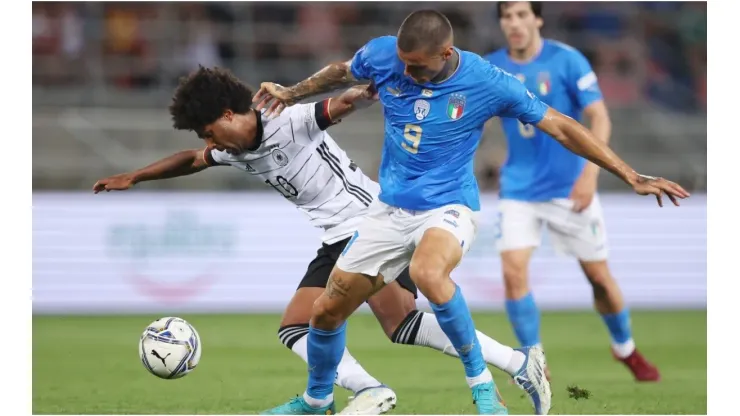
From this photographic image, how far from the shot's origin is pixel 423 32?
531 cm

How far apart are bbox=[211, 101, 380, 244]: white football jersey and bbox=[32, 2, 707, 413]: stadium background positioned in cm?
374

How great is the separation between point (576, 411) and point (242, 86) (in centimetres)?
271

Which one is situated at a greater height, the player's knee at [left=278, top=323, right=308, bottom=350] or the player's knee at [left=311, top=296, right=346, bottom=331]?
the player's knee at [left=311, top=296, right=346, bottom=331]

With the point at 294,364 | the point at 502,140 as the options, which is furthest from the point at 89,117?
the point at 294,364

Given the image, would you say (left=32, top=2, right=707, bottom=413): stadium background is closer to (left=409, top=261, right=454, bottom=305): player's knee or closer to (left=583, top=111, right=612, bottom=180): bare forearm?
(left=583, top=111, right=612, bottom=180): bare forearm

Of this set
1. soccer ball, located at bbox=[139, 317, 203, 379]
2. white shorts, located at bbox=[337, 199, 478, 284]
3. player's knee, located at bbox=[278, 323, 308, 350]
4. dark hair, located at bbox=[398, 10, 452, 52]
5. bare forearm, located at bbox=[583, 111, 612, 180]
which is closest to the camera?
dark hair, located at bbox=[398, 10, 452, 52]

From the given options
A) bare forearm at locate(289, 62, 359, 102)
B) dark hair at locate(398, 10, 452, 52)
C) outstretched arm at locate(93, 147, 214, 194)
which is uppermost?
dark hair at locate(398, 10, 452, 52)

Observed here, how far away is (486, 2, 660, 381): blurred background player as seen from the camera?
8219 millimetres

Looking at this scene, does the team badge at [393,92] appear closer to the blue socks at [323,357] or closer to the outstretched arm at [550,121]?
the outstretched arm at [550,121]

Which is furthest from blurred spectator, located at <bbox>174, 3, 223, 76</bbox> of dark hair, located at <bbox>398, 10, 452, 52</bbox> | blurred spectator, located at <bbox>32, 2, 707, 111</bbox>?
dark hair, located at <bbox>398, 10, 452, 52</bbox>

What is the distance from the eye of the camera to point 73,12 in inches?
603

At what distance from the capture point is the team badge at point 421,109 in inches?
222

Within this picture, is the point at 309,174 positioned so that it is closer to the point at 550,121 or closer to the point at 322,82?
the point at 322,82

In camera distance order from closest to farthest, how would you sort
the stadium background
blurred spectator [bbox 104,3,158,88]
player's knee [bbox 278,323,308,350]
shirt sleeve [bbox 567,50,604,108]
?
player's knee [bbox 278,323,308,350] → shirt sleeve [bbox 567,50,604,108] → the stadium background → blurred spectator [bbox 104,3,158,88]
